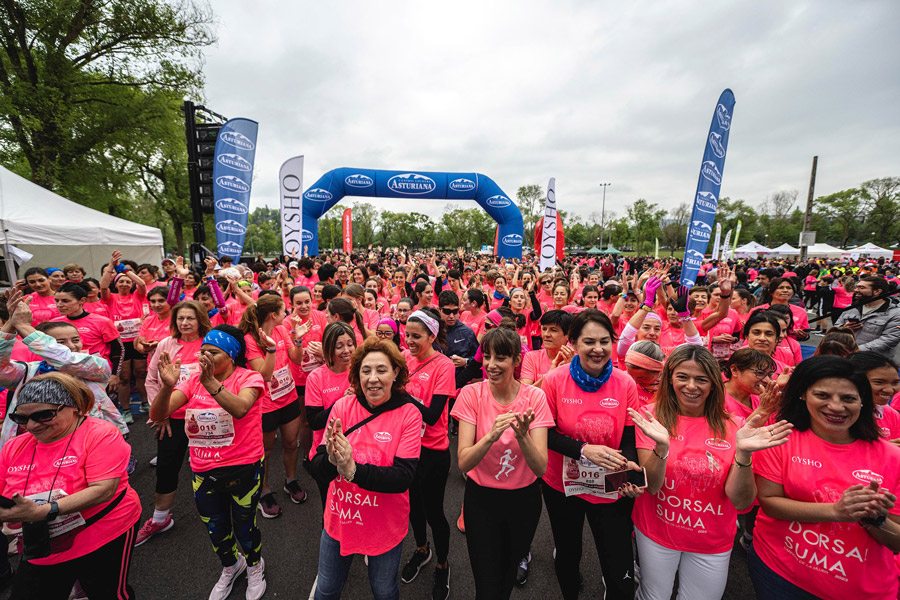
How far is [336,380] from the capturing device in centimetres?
278

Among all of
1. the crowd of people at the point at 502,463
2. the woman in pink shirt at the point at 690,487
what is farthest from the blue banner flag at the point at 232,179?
the woman in pink shirt at the point at 690,487

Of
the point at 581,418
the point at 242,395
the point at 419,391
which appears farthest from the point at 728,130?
the point at 242,395

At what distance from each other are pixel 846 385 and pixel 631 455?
41.9 inches

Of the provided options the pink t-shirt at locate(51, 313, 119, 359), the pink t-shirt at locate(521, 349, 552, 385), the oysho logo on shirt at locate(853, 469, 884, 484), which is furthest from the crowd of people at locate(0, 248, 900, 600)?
the pink t-shirt at locate(51, 313, 119, 359)

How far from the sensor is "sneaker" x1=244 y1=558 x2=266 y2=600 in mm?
2639

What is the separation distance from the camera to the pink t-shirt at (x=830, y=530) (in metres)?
1.68

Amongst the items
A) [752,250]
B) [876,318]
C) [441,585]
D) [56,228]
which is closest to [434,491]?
[441,585]

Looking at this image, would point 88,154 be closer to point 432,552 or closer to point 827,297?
point 432,552

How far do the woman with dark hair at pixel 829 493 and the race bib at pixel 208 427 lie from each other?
10.7ft

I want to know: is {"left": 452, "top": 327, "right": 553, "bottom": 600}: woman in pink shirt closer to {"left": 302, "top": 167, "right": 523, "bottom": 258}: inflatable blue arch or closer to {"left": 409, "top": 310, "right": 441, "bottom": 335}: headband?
{"left": 409, "top": 310, "right": 441, "bottom": 335}: headband

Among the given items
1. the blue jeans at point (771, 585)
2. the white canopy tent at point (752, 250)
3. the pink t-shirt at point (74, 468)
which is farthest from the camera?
the white canopy tent at point (752, 250)

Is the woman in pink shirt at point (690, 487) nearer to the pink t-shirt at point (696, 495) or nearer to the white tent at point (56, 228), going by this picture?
the pink t-shirt at point (696, 495)

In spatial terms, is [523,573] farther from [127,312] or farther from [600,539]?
[127,312]

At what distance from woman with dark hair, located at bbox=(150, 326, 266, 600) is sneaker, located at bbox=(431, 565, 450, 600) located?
1.29 metres
